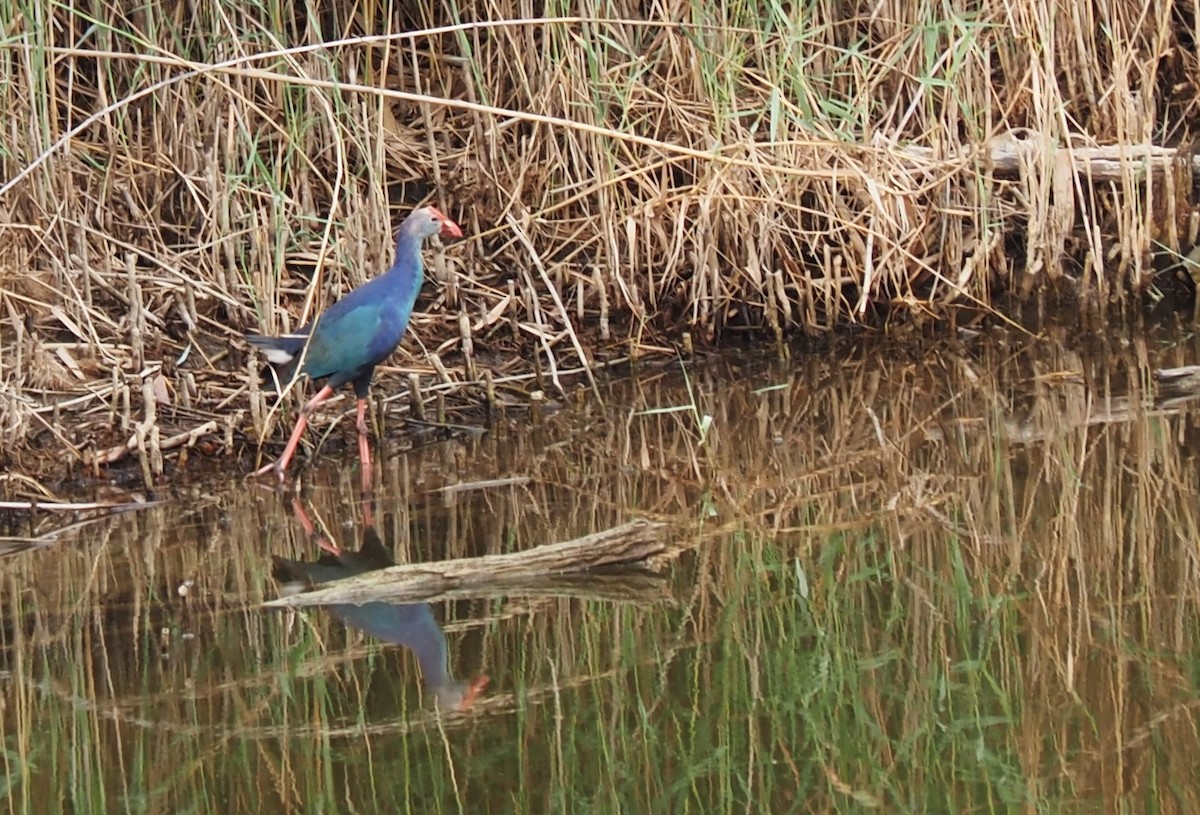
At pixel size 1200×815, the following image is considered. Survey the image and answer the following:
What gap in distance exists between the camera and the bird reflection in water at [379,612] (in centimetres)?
298

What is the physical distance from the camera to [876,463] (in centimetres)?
431

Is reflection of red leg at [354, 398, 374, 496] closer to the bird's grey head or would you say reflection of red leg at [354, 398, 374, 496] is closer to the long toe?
the long toe

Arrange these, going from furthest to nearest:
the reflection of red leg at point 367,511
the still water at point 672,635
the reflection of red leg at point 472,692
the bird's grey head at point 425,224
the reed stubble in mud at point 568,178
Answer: the reed stubble in mud at point 568,178 → the bird's grey head at point 425,224 → the reflection of red leg at point 367,511 → the reflection of red leg at point 472,692 → the still water at point 672,635

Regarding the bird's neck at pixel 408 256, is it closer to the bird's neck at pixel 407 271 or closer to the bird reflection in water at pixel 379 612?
the bird's neck at pixel 407 271

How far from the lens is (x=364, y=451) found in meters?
4.47

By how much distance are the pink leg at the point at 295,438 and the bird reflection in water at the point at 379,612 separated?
27 cm

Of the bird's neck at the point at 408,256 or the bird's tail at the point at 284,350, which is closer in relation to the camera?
the bird's tail at the point at 284,350

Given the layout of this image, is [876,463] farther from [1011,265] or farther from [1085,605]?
[1011,265]

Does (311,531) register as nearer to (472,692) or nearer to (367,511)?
(367,511)

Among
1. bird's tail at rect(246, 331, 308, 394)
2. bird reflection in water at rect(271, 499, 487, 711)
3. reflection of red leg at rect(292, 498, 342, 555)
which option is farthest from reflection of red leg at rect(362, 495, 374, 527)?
bird's tail at rect(246, 331, 308, 394)

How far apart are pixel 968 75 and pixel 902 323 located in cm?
80

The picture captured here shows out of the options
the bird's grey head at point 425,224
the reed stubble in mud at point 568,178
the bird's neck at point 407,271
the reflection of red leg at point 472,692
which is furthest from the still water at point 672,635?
the reed stubble in mud at point 568,178

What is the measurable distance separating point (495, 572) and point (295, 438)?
1229 millimetres

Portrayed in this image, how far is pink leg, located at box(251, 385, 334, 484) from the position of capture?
4457 mm
